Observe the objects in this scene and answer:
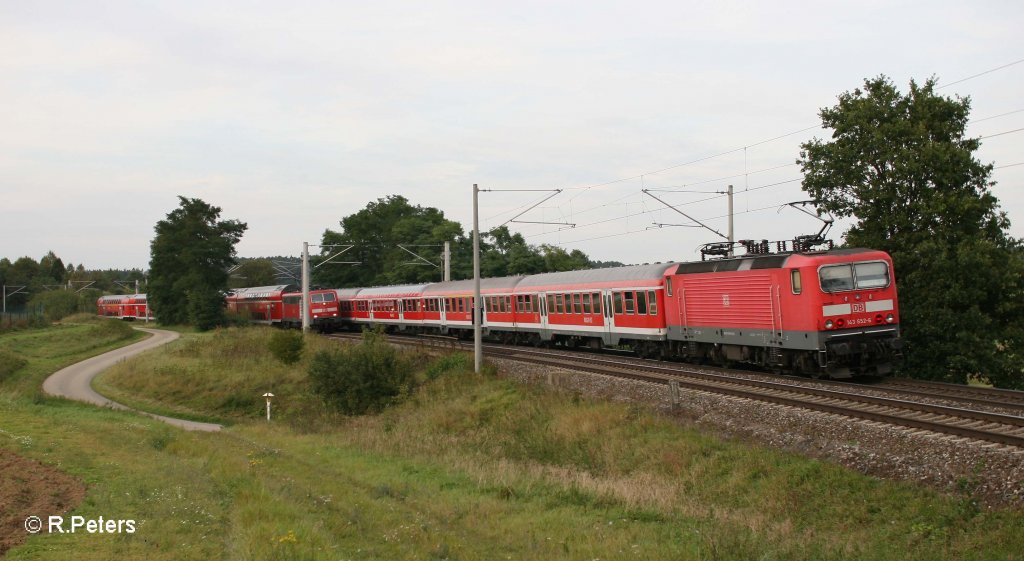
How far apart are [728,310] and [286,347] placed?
1062 inches

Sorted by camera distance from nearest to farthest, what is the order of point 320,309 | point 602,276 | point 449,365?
point 449,365
point 602,276
point 320,309

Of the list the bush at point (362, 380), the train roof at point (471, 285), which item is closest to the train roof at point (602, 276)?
the train roof at point (471, 285)

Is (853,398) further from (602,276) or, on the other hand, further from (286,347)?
(286,347)

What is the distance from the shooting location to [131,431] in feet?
77.7

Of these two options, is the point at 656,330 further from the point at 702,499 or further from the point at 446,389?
the point at 702,499

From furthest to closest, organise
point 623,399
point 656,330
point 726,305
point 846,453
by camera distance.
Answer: point 656,330 < point 726,305 < point 623,399 < point 846,453

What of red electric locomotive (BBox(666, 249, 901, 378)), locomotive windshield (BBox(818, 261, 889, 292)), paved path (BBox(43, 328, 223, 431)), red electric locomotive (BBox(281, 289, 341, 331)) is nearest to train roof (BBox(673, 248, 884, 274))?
red electric locomotive (BBox(666, 249, 901, 378))

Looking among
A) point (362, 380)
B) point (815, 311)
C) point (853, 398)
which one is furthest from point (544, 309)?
point (853, 398)

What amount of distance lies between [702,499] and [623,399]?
7.49 metres

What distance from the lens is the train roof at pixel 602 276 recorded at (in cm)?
3071

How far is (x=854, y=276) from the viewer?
21.8m

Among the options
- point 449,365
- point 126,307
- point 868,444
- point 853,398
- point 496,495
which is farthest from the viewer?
point 126,307

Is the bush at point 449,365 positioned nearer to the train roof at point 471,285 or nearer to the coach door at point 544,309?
the coach door at point 544,309

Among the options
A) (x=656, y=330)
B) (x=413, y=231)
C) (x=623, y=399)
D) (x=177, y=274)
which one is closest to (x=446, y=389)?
(x=656, y=330)
